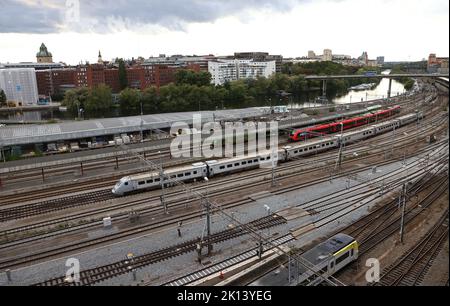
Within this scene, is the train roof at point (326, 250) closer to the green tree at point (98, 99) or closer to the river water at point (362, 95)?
the river water at point (362, 95)

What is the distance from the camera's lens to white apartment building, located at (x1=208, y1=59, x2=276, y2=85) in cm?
10338

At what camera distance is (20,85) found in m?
80.2

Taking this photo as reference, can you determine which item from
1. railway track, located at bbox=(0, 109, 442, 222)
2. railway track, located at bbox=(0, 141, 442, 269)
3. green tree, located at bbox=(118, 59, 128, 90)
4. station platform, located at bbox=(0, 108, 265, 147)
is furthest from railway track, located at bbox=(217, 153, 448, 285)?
green tree, located at bbox=(118, 59, 128, 90)

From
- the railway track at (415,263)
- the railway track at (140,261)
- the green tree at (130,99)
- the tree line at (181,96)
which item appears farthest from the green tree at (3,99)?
the railway track at (415,263)

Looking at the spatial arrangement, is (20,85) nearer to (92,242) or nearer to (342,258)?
(92,242)

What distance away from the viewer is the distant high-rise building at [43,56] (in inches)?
4564

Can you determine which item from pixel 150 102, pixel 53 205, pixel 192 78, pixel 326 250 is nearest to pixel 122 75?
pixel 192 78

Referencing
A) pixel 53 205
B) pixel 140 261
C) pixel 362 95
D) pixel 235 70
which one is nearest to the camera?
pixel 140 261

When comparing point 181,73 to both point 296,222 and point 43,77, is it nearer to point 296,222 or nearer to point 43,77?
point 43,77

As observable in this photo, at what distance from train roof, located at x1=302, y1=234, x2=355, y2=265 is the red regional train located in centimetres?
1822

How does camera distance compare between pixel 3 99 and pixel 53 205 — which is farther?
pixel 3 99

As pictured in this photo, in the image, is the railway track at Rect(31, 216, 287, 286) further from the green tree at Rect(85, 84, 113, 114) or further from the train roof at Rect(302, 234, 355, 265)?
the green tree at Rect(85, 84, 113, 114)

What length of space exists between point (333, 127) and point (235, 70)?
74.6 metres
